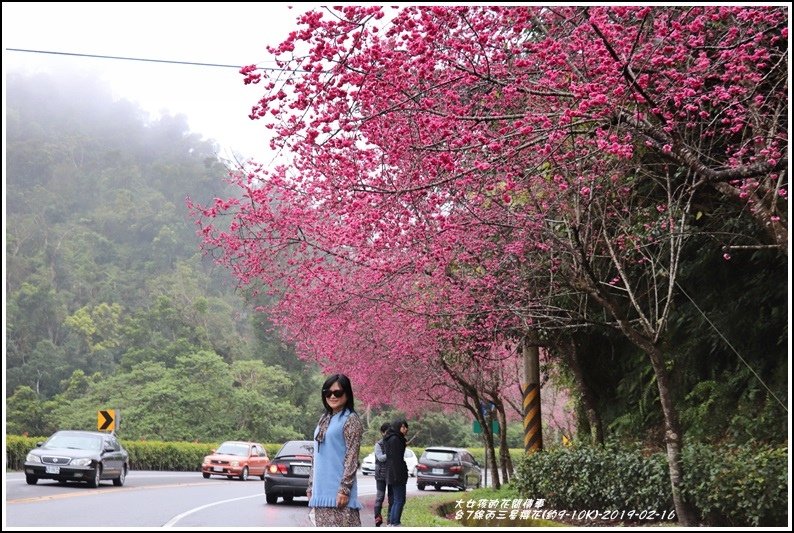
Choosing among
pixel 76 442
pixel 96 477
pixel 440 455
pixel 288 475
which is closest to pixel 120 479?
pixel 76 442

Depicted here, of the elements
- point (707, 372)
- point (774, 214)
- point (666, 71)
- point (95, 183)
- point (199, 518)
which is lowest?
point (199, 518)

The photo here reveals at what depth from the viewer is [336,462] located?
25.7 ft

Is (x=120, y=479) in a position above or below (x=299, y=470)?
below

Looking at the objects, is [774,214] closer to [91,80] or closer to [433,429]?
[433,429]

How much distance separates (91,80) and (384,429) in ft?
378

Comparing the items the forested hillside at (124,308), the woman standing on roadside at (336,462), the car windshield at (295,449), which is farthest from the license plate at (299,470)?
the forested hillside at (124,308)

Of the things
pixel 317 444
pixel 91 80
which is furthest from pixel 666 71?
pixel 91 80

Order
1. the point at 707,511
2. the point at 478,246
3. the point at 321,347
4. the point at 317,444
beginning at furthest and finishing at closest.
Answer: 1. the point at 321,347
2. the point at 478,246
3. the point at 707,511
4. the point at 317,444

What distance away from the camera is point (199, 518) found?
16.5 metres

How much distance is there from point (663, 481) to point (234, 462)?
76.2 feet

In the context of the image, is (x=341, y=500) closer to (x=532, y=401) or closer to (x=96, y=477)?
(x=532, y=401)

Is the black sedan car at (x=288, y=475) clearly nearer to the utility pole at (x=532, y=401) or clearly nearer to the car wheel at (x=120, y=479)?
the utility pole at (x=532, y=401)

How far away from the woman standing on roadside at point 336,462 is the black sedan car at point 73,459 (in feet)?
52.8

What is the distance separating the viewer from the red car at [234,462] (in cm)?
3453
